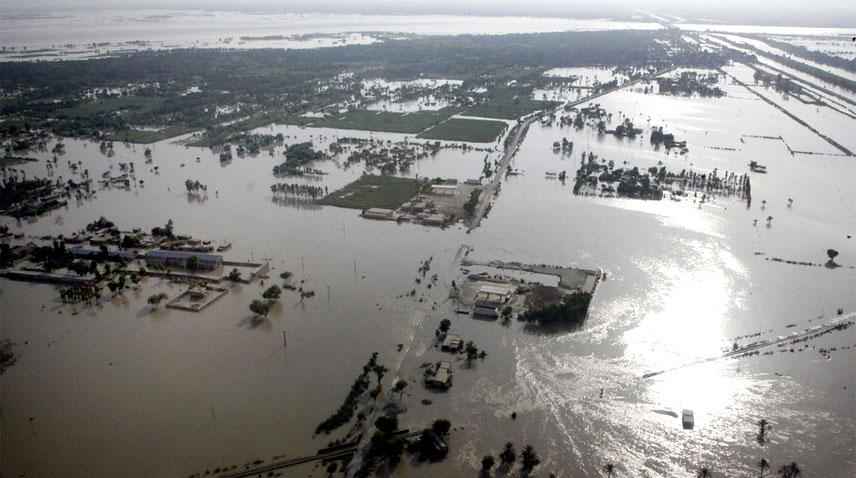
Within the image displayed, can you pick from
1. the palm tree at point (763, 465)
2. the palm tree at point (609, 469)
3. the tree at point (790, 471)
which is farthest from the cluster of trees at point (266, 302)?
the tree at point (790, 471)

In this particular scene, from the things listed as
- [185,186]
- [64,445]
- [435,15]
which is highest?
[435,15]

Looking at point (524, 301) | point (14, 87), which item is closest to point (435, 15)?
point (14, 87)

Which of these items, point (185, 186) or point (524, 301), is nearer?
point (524, 301)

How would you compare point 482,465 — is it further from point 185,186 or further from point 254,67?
point 254,67

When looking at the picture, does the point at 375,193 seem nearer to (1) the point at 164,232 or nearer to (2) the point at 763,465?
(1) the point at 164,232

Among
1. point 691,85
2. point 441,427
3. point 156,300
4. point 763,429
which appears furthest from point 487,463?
point 691,85

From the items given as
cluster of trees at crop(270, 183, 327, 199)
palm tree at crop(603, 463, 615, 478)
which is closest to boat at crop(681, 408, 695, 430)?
palm tree at crop(603, 463, 615, 478)
